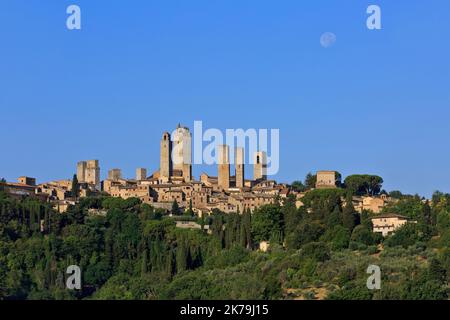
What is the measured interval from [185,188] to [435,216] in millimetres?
21330

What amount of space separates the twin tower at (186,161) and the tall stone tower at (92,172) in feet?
11.7

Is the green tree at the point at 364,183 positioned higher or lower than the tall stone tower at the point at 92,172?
lower

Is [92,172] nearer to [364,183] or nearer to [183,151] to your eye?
[183,151]

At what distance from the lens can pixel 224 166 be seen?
93.7 meters

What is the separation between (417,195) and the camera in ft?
267

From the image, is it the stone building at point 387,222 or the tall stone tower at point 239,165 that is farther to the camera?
the tall stone tower at point 239,165

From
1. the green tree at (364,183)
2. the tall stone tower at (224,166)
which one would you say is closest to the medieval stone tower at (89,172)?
the tall stone tower at (224,166)

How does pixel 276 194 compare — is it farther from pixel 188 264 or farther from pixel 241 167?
pixel 188 264

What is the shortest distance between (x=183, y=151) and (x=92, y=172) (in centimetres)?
528

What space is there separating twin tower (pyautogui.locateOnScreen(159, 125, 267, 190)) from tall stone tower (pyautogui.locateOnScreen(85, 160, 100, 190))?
3559 millimetres

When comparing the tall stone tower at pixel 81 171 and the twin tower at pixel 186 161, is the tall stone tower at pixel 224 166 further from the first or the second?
the tall stone tower at pixel 81 171

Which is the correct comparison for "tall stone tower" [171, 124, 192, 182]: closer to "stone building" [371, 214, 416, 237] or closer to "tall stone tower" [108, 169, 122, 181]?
"tall stone tower" [108, 169, 122, 181]

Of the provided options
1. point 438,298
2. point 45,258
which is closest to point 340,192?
point 45,258

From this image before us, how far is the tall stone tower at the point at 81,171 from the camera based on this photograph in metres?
96.2
